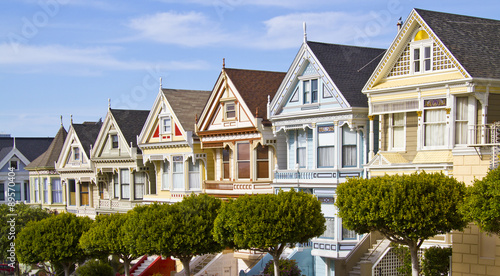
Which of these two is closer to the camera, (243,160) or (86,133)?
(243,160)

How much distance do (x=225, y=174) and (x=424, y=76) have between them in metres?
16.5

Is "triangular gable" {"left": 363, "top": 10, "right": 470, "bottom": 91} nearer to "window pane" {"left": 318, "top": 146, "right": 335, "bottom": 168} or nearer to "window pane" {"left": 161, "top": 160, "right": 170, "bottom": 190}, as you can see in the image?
"window pane" {"left": 318, "top": 146, "right": 335, "bottom": 168}

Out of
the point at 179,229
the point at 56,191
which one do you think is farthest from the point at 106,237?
the point at 56,191

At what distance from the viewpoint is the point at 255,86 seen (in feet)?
129

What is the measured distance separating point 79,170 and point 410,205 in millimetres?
36426

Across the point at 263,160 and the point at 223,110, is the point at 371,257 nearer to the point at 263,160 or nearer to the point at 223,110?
the point at 263,160

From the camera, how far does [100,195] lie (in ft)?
176

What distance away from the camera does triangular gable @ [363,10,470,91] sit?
2717cm

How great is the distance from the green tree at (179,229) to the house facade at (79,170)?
2103cm

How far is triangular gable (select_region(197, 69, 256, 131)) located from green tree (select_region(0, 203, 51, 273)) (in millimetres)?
15827

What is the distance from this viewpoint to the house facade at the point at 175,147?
1673 inches

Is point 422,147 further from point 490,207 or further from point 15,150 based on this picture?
point 15,150

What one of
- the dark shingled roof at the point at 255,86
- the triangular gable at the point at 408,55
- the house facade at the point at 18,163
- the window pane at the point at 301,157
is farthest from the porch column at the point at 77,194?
the triangular gable at the point at 408,55

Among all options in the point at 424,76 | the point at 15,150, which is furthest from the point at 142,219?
the point at 15,150
